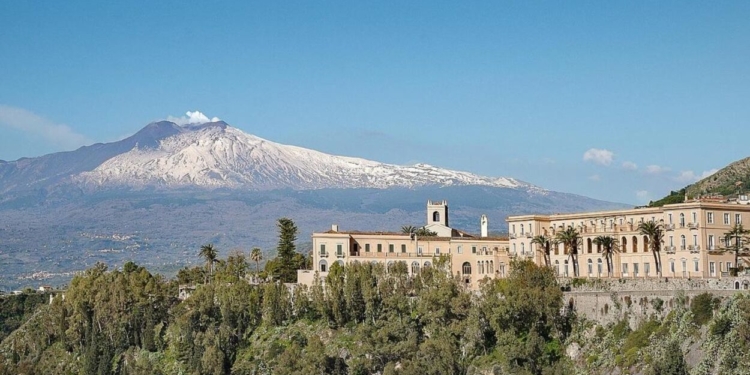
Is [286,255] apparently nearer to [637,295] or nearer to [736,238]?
[637,295]

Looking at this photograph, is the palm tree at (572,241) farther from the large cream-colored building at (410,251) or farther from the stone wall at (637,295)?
the large cream-colored building at (410,251)

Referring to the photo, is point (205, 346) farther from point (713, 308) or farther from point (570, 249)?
point (713, 308)

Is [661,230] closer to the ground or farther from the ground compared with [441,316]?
farther from the ground

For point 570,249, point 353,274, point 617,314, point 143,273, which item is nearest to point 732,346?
point 617,314

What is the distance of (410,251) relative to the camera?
104 meters

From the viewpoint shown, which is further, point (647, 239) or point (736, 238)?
point (647, 239)

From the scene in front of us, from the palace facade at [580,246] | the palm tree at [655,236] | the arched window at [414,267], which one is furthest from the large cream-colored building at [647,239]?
the arched window at [414,267]

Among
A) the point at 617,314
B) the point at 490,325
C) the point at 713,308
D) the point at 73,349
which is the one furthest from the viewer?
the point at 73,349

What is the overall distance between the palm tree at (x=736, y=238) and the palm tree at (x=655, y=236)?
4546mm

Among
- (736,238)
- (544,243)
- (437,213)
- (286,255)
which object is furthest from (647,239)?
(286,255)

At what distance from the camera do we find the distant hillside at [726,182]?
386 feet

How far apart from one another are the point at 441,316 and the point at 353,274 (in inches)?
422

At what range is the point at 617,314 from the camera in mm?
76812

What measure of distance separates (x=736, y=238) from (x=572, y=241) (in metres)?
14.0
